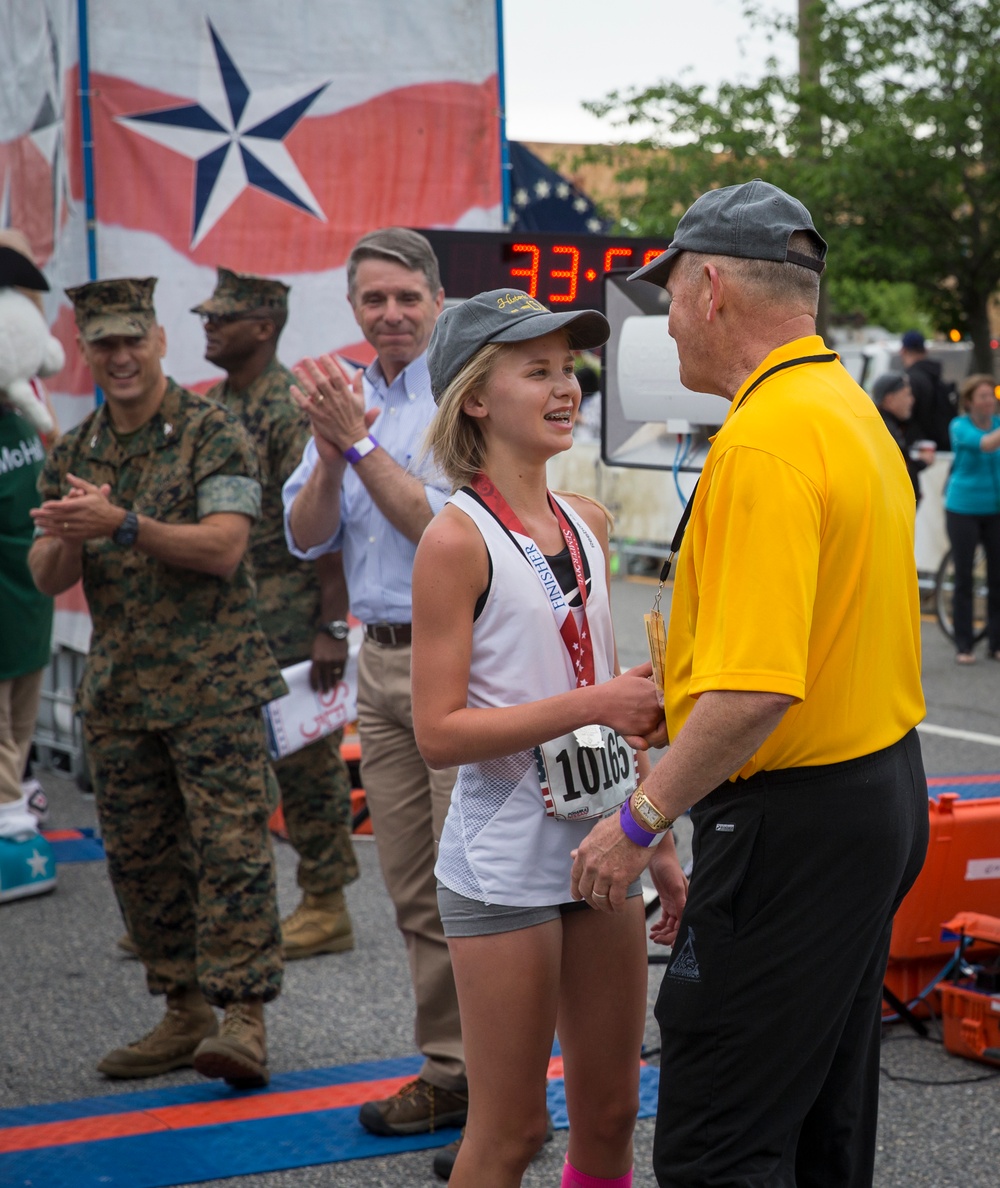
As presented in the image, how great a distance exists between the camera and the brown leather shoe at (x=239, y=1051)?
403 centimetres

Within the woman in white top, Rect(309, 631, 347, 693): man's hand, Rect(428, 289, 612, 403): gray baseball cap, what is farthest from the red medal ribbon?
Rect(309, 631, 347, 693): man's hand

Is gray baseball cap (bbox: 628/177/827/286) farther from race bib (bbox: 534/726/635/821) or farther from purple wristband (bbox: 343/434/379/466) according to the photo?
purple wristband (bbox: 343/434/379/466)

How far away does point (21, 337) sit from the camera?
21.4ft

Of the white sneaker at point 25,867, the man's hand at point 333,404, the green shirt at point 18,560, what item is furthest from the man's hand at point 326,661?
the green shirt at point 18,560

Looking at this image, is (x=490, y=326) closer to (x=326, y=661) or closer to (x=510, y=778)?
(x=510, y=778)

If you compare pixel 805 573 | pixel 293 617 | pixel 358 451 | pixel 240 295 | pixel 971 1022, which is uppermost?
pixel 240 295

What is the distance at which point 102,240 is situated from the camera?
7.33 m

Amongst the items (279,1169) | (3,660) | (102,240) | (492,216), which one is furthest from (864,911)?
(492,216)

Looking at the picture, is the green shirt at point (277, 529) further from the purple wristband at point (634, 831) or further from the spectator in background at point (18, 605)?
the purple wristband at point (634, 831)

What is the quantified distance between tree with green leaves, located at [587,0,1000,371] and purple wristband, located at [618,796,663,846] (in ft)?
47.7

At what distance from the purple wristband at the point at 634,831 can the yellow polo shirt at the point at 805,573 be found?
17 centimetres

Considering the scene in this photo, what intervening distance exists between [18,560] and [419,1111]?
3.67 meters

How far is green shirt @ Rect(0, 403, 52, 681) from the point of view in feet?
21.2

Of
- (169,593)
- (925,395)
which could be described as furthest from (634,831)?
(925,395)
